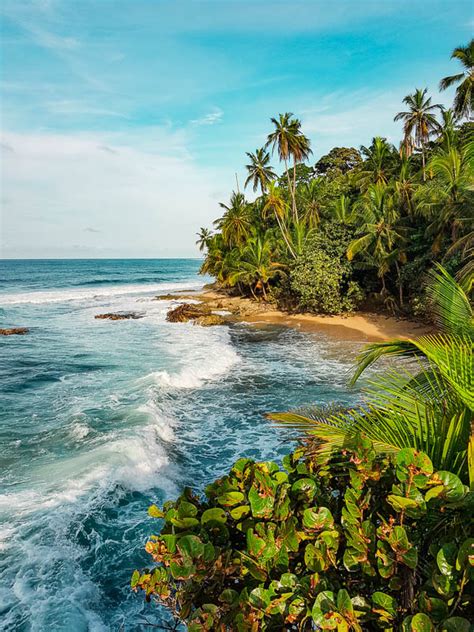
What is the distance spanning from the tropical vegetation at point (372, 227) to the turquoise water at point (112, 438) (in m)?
5.98

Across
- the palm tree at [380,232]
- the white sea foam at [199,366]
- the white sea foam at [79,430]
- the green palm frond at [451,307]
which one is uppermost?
the palm tree at [380,232]

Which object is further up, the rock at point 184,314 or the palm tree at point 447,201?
the palm tree at point 447,201

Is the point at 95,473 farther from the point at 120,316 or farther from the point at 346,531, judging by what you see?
the point at 120,316

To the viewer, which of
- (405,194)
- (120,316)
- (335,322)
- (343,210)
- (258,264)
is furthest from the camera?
(258,264)

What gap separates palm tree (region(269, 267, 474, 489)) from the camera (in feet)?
7.77

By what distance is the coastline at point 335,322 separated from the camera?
68.4ft

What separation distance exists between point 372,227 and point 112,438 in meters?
18.4

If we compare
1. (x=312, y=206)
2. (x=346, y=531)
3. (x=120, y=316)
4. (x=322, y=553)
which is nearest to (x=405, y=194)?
(x=312, y=206)

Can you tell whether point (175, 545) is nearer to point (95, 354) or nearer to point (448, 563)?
point (448, 563)

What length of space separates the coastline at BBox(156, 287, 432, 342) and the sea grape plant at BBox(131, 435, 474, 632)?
60.9ft

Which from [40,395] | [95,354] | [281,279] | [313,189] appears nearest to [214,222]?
[313,189]

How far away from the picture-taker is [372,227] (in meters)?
22.2

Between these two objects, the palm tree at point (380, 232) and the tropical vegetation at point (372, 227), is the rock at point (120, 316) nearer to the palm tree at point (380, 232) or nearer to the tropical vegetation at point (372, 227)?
the tropical vegetation at point (372, 227)

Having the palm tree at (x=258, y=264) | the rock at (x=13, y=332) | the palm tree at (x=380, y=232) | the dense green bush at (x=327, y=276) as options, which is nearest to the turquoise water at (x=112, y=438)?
the rock at (x=13, y=332)
